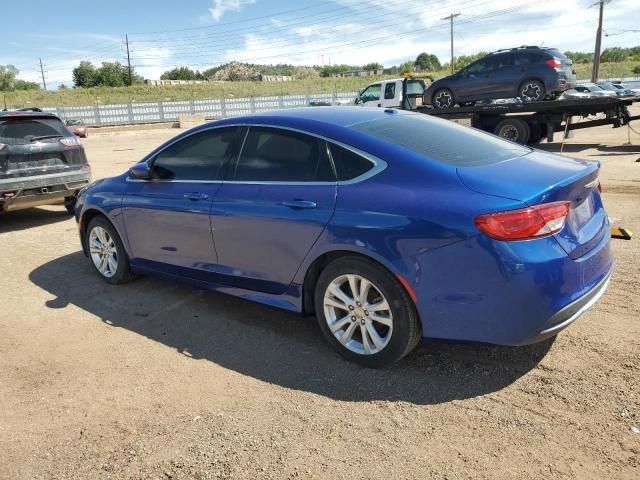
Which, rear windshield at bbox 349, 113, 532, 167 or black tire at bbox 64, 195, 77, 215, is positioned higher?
rear windshield at bbox 349, 113, 532, 167

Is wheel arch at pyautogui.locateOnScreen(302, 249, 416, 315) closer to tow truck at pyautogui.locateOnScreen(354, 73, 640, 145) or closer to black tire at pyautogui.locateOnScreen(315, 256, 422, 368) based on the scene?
black tire at pyautogui.locateOnScreen(315, 256, 422, 368)

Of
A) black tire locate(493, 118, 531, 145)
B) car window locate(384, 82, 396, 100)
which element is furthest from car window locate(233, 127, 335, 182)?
car window locate(384, 82, 396, 100)

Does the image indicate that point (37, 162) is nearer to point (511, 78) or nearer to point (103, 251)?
point (103, 251)

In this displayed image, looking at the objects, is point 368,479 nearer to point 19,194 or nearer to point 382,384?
point 382,384

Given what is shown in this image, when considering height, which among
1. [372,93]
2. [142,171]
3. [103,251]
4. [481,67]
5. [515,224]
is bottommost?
[103,251]

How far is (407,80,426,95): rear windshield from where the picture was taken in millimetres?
20078

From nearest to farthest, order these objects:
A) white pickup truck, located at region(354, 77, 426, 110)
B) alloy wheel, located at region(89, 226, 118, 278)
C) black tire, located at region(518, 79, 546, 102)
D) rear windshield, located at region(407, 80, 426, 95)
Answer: alloy wheel, located at region(89, 226, 118, 278) < black tire, located at region(518, 79, 546, 102) < white pickup truck, located at region(354, 77, 426, 110) < rear windshield, located at region(407, 80, 426, 95)

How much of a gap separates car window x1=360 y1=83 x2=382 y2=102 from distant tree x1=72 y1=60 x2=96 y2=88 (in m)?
84.8

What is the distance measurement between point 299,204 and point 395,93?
1776 cm

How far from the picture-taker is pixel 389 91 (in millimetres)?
20500

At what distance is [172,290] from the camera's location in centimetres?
520

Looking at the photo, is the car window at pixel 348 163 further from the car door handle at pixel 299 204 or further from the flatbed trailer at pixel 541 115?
the flatbed trailer at pixel 541 115

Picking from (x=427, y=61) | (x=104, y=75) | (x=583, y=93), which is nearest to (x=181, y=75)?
(x=104, y=75)

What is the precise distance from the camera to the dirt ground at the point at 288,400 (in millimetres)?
2678
